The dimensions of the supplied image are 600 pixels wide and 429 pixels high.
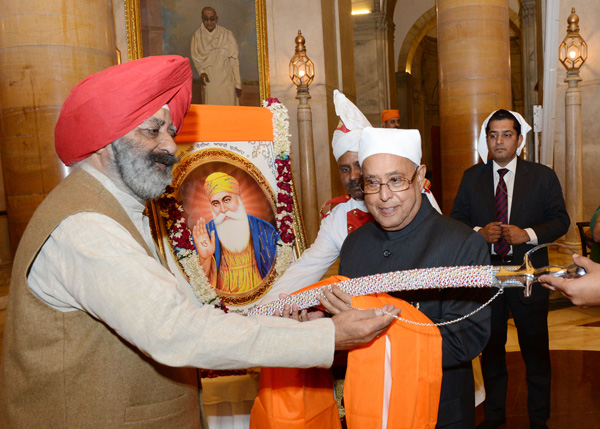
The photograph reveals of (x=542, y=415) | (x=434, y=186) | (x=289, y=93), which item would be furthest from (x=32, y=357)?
(x=434, y=186)

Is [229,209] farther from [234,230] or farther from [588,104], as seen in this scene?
[588,104]

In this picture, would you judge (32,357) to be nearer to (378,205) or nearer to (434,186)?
(378,205)

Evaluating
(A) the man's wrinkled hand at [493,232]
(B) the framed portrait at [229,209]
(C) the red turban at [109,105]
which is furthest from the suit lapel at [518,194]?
(C) the red turban at [109,105]

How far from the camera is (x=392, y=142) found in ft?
7.33

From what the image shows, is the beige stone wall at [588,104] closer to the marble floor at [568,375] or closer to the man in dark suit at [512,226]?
the marble floor at [568,375]

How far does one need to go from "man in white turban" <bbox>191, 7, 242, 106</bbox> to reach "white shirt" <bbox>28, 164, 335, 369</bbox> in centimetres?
881

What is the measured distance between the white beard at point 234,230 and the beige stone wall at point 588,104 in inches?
311

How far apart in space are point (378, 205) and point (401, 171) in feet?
0.58

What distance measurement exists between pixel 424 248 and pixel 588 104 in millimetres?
8996

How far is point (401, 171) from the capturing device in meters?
2.23

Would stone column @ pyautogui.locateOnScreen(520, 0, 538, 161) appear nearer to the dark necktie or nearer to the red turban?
the dark necktie

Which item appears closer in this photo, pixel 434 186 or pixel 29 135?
pixel 29 135

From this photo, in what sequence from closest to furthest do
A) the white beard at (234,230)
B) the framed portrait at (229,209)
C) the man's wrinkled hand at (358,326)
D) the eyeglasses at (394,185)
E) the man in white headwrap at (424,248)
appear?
the man's wrinkled hand at (358,326)
the man in white headwrap at (424,248)
the eyeglasses at (394,185)
the framed portrait at (229,209)
the white beard at (234,230)

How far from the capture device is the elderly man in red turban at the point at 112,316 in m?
1.51
